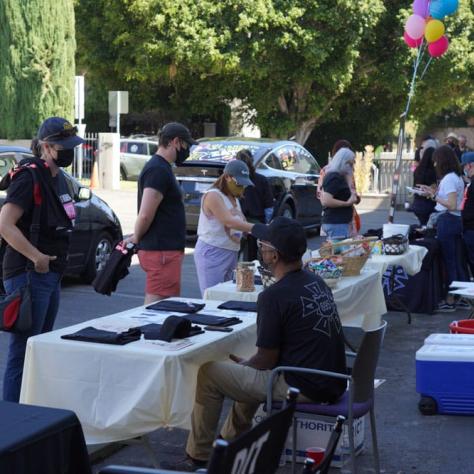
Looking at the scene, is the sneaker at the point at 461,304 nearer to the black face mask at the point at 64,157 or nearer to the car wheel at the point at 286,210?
the car wheel at the point at 286,210

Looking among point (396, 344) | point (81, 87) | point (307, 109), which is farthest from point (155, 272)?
point (307, 109)

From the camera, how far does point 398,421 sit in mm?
7008

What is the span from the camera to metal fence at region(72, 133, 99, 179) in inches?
1137

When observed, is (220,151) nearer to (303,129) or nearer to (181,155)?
(181,155)

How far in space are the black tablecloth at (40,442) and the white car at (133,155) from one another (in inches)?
1081

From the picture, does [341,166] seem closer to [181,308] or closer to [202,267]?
[202,267]

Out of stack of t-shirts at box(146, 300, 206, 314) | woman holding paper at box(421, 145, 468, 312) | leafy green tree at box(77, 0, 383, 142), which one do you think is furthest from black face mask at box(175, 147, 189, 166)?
leafy green tree at box(77, 0, 383, 142)

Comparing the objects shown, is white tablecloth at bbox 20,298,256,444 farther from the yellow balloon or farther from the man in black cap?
the yellow balloon

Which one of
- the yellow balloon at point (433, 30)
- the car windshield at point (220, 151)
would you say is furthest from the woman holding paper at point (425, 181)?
the car windshield at point (220, 151)

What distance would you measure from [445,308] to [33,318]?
6591 mm

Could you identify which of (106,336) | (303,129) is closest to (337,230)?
(106,336)

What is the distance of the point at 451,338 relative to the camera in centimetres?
754

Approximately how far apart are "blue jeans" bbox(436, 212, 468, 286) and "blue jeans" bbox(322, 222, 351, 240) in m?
1.07

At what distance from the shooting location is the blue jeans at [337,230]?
35.9 ft
